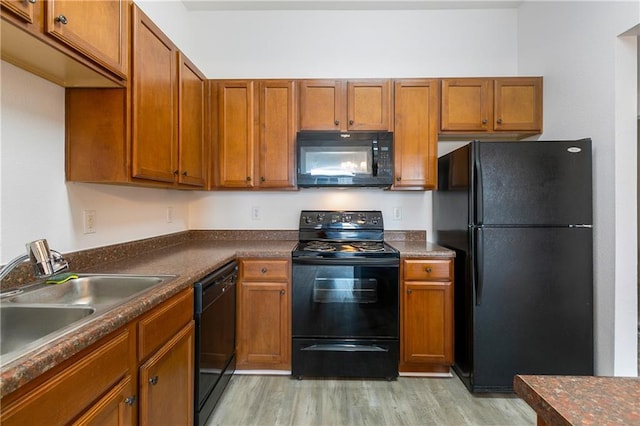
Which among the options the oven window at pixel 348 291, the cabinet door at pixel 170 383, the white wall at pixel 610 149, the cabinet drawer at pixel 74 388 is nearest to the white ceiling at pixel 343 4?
the white wall at pixel 610 149

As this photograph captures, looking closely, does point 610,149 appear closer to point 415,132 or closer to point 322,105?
point 415,132

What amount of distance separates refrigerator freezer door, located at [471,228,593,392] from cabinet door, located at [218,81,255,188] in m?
1.85

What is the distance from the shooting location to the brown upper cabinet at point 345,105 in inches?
98.3

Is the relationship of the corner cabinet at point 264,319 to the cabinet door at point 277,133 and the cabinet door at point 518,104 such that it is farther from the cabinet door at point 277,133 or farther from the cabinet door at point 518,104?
the cabinet door at point 518,104

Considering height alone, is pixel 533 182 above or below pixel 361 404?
above

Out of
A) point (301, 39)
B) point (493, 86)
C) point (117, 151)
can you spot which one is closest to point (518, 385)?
point (117, 151)

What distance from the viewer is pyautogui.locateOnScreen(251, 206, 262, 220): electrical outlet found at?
2.85 m

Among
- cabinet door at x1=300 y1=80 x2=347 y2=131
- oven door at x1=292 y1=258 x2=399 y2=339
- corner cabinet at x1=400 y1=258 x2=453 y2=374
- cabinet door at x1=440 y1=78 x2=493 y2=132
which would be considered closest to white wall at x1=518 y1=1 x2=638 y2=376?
cabinet door at x1=440 y1=78 x2=493 y2=132

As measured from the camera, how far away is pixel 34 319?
1071 mm

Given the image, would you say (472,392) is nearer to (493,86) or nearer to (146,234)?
(493,86)

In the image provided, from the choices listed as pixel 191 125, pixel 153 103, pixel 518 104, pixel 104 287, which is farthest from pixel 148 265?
pixel 518 104

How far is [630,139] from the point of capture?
5.99 feet

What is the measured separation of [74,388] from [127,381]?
0.25 meters

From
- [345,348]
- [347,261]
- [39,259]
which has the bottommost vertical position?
[345,348]
